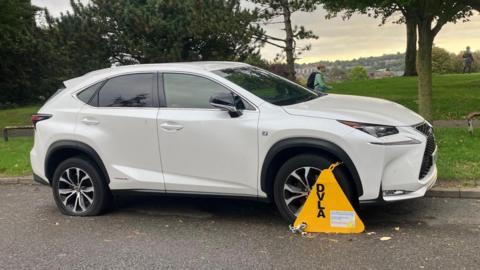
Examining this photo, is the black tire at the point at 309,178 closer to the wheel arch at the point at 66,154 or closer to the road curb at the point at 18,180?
the wheel arch at the point at 66,154

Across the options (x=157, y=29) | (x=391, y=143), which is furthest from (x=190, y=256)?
(x=157, y=29)

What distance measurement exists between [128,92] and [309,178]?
2.39 meters

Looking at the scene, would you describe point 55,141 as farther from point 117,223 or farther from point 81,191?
point 117,223

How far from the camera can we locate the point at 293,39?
22797 millimetres

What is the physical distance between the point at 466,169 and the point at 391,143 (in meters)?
2.68

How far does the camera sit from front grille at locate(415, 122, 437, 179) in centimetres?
567

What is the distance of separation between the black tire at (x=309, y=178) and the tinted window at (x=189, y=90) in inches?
42.5

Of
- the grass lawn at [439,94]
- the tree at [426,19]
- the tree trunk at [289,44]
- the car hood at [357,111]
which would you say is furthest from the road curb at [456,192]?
the tree trunk at [289,44]

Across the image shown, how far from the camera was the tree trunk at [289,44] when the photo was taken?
2212cm

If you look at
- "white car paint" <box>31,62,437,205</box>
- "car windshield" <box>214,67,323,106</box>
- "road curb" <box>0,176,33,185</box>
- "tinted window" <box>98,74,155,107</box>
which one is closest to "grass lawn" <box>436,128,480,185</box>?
"white car paint" <box>31,62,437,205</box>

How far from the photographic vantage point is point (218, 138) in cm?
598

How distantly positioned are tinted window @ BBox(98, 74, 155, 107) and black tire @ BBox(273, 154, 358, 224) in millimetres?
1744

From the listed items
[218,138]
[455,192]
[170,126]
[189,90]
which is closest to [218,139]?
[218,138]

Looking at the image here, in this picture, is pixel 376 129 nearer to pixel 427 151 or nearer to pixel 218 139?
pixel 427 151
